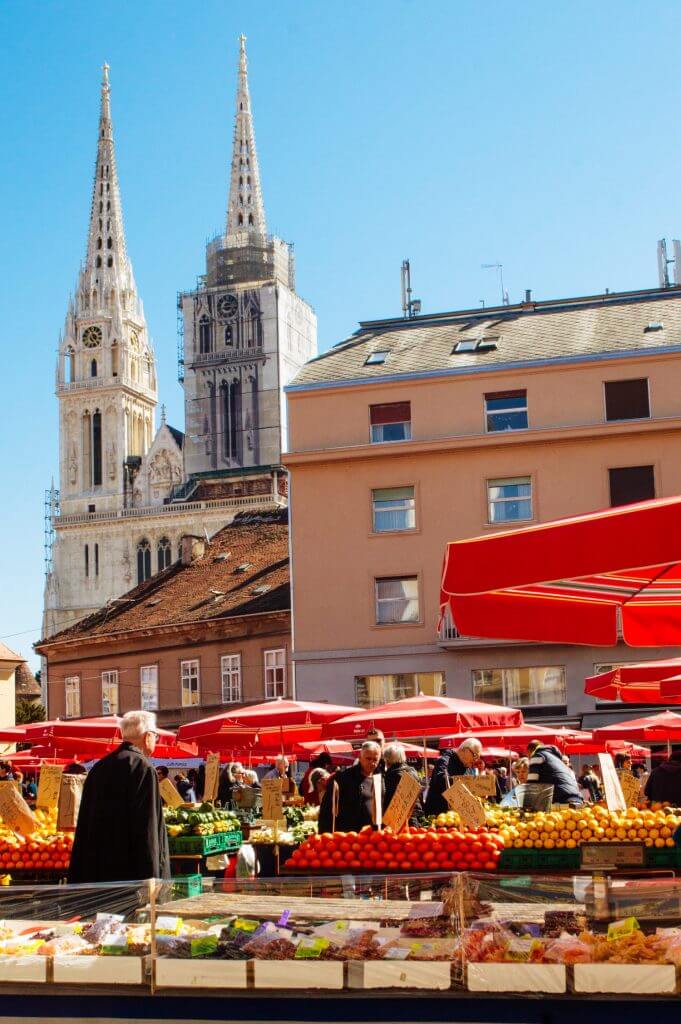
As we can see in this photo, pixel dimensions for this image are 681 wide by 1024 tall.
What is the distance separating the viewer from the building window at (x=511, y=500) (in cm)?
3534

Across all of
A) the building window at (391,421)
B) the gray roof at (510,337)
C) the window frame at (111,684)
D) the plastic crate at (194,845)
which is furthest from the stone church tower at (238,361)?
the plastic crate at (194,845)

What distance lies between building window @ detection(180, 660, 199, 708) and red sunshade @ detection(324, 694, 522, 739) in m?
32.3

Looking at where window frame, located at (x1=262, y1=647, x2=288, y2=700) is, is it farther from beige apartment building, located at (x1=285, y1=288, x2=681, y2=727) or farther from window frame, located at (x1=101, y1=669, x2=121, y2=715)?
beige apartment building, located at (x1=285, y1=288, x2=681, y2=727)

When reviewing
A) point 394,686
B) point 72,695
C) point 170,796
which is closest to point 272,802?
point 170,796

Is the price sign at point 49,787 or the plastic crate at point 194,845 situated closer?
the plastic crate at point 194,845

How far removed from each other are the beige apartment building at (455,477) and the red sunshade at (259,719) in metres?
15.9

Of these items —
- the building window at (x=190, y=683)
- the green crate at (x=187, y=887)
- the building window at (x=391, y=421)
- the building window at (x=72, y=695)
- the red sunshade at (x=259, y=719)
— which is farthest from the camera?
the building window at (x=72, y=695)

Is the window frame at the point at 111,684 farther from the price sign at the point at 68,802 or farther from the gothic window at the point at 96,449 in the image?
the gothic window at the point at 96,449

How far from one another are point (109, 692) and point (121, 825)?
46.8 metres

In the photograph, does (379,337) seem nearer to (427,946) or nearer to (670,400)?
(670,400)

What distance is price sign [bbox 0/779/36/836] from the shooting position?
13.1m

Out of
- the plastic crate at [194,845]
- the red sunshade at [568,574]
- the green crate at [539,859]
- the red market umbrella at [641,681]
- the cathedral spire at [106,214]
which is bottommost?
the plastic crate at [194,845]

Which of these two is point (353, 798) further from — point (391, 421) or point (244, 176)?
point (244, 176)

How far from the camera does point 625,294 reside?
39688 mm
